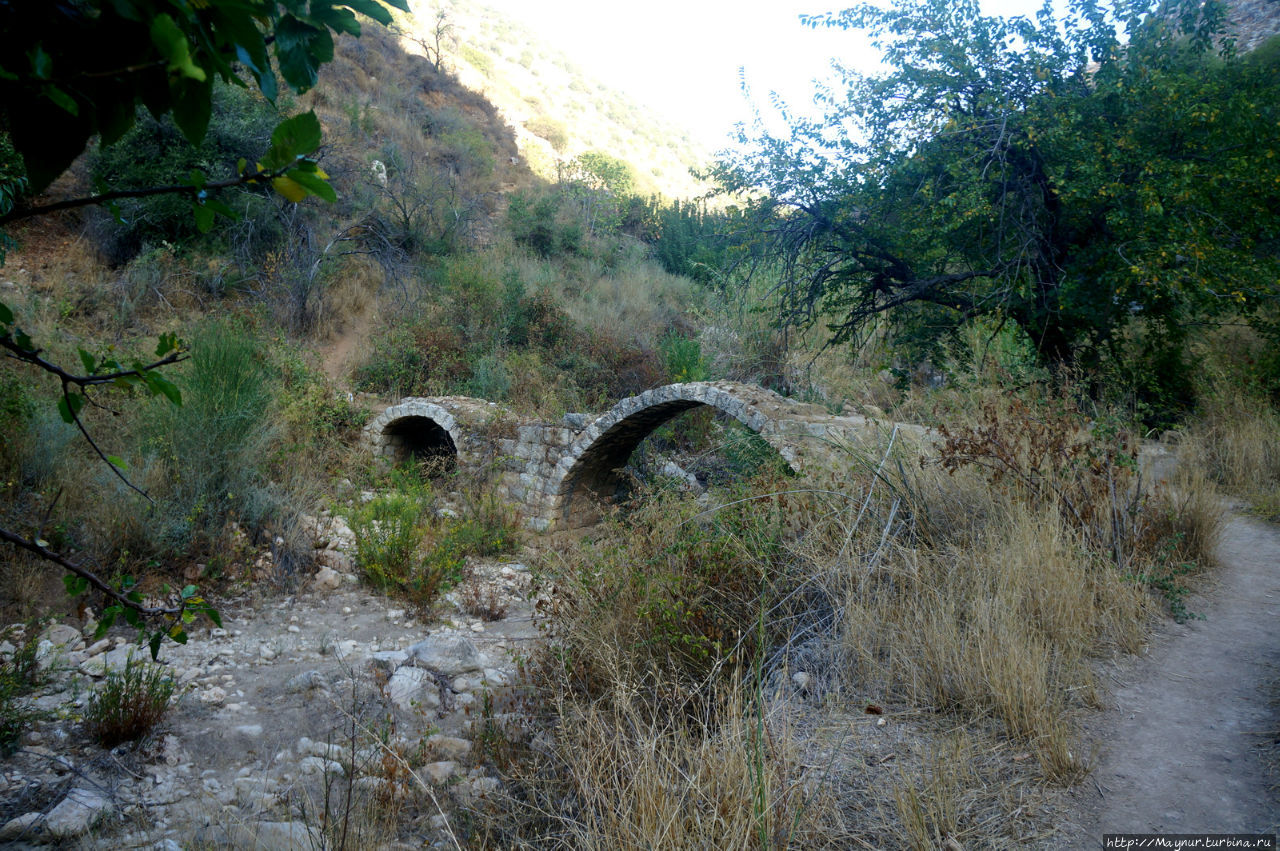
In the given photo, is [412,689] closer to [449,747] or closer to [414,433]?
[449,747]

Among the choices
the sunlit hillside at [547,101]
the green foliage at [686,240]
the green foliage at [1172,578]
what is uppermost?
the sunlit hillside at [547,101]

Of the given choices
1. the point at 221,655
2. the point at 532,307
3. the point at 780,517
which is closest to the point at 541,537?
the point at 221,655

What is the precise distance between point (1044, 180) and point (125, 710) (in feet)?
27.4

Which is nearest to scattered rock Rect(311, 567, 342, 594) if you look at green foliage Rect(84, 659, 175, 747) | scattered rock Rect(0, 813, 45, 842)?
green foliage Rect(84, 659, 175, 747)

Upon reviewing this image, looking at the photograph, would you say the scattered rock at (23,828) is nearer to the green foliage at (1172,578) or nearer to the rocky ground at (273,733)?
the rocky ground at (273,733)

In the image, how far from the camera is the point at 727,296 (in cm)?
1423

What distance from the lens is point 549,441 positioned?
9.01 m

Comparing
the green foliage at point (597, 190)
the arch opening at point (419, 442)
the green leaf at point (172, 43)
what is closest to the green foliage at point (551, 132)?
the green foliage at point (597, 190)

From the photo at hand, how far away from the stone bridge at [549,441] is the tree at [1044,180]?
1963 millimetres

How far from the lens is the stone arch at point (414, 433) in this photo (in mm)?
9391

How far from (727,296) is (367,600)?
386 inches

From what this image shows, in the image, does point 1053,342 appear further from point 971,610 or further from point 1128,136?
point 971,610

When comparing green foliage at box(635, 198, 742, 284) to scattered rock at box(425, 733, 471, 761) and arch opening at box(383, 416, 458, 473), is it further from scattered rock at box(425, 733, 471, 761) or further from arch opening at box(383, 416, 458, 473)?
scattered rock at box(425, 733, 471, 761)

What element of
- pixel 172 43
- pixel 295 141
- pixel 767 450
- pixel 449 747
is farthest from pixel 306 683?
pixel 172 43
